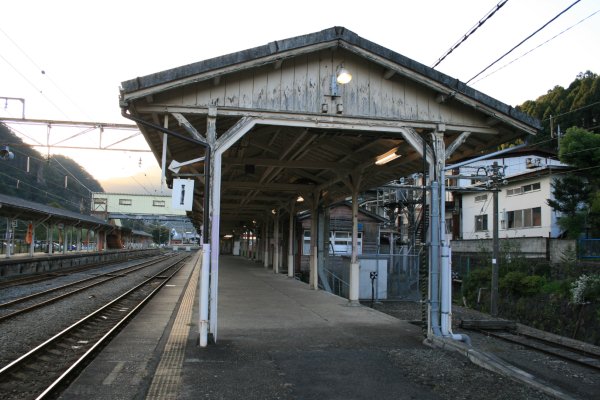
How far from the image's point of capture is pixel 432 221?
841 cm

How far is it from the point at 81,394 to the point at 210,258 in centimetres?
278

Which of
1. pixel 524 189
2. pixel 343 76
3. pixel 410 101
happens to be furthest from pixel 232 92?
pixel 524 189

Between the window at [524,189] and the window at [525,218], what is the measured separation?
3.56 feet

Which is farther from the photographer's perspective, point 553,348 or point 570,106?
point 570,106

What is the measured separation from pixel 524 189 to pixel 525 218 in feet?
5.64

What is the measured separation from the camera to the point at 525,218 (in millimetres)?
28984

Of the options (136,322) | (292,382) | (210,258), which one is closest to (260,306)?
(136,322)

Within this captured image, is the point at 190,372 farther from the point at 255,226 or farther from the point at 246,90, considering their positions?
the point at 255,226

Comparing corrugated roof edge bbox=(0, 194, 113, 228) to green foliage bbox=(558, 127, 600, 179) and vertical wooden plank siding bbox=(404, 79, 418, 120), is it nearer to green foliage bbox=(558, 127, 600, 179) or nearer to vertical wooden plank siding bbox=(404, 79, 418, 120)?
vertical wooden plank siding bbox=(404, 79, 418, 120)

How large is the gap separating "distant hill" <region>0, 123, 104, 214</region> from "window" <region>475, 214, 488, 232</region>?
28349 mm

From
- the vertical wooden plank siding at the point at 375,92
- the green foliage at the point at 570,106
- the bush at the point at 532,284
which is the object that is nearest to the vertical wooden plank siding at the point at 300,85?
the vertical wooden plank siding at the point at 375,92

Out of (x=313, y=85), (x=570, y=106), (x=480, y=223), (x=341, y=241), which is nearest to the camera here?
(x=313, y=85)

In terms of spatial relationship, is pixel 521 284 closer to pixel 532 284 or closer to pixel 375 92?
pixel 532 284

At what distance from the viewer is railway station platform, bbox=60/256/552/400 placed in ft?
17.7
